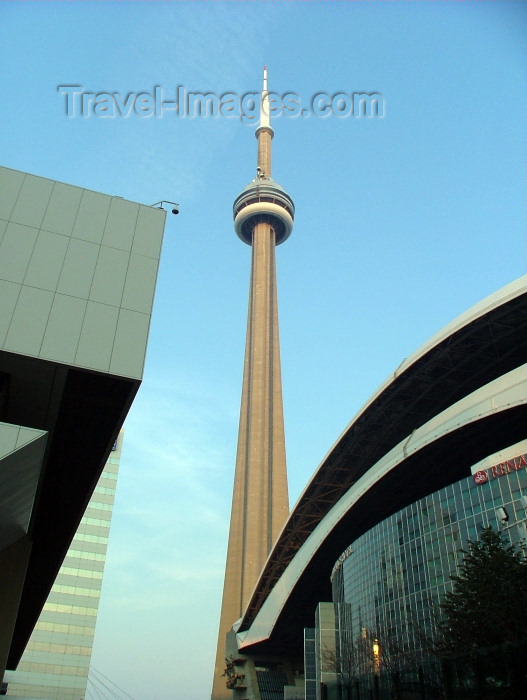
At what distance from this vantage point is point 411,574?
4034 cm

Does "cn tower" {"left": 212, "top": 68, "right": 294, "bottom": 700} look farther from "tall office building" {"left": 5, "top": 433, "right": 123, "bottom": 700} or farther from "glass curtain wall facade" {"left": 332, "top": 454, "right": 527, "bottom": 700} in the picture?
"glass curtain wall facade" {"left": 332, "top": 454, "right": 527, "bottom": 700}

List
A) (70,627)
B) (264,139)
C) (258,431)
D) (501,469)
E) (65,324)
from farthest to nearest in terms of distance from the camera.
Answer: (264,139) < (258,431) < (70,627) < (501,469) < (65,324)

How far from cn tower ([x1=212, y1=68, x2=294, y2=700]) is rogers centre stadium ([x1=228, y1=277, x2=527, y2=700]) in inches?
857

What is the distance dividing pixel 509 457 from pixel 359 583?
18826 mm

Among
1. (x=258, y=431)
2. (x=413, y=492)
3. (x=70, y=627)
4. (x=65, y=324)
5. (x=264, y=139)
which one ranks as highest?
(x=264, y=139)

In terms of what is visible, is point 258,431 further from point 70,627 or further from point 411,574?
point 411,574

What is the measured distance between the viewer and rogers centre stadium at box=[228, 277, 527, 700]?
3491cm

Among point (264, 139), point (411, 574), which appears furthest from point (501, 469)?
point (264, 139)

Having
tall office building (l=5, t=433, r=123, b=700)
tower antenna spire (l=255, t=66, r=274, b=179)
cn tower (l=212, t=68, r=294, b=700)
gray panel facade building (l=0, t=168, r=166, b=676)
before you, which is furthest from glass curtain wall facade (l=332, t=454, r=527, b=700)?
tower antenna spire (l=255, t=66, r=274, b=179)

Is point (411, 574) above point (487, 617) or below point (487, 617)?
above

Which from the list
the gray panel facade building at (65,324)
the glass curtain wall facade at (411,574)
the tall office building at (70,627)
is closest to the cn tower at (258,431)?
the tall office building at (70,627)

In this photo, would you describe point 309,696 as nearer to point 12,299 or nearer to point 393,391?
point 393,391

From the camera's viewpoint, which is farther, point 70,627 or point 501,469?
point 70,627

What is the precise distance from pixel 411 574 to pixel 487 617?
1531 cm
